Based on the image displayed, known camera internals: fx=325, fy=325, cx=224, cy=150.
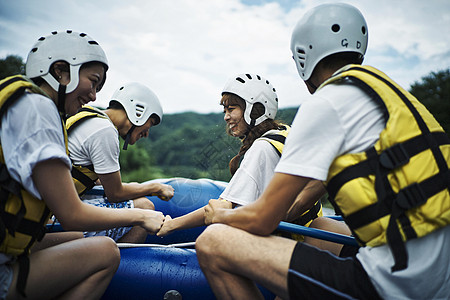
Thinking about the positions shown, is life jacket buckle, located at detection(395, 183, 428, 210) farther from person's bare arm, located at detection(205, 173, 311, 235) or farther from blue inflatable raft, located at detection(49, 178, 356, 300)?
blue inflatable raft, located at detection(49, 178, 356, 300)

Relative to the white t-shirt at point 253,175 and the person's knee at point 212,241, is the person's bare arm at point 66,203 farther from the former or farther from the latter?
the white t-shirt at point 253,175

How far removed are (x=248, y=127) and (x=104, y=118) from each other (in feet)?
3.94

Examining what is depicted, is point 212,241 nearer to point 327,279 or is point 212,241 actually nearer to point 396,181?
point 327,279

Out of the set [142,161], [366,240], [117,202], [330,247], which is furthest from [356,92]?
[142,161]

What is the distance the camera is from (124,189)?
2885 millimetres

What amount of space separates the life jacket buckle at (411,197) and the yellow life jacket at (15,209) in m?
1.59

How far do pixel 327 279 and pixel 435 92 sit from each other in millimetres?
24438

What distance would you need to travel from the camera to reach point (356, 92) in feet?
4.83

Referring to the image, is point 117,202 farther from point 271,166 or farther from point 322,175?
point 322,175

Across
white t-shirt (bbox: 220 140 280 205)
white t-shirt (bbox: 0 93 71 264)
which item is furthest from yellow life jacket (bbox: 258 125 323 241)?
white t-shirt (bbox: 0 93 71 264)

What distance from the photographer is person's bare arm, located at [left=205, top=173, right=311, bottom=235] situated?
1451 mm

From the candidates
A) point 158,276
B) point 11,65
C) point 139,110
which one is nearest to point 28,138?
point 158,276

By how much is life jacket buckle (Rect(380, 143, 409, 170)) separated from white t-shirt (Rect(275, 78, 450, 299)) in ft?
0.27

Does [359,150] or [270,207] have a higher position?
[359,150]
